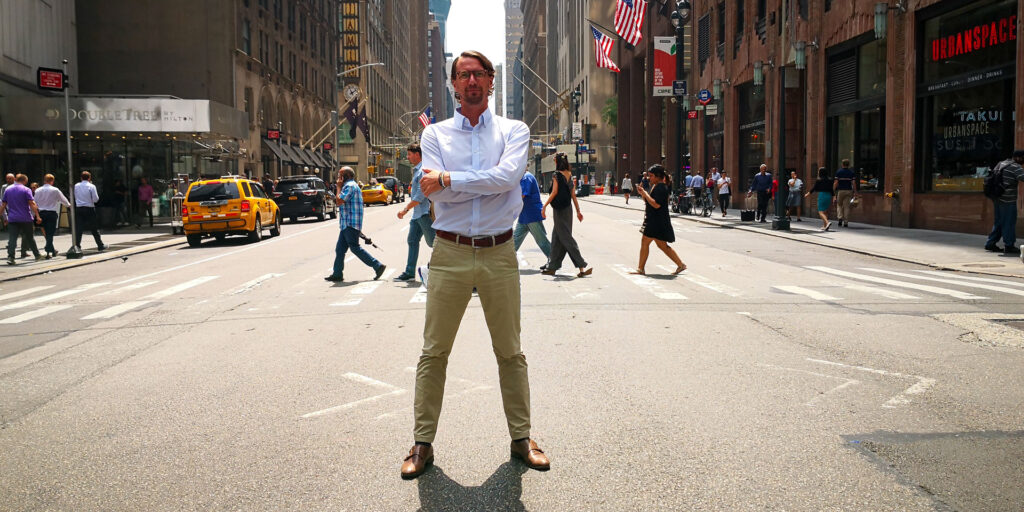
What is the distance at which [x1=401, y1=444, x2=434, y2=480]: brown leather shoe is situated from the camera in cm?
435

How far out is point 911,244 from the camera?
19594 mm

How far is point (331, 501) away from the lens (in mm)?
4055

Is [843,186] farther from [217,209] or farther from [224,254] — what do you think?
[217,209]

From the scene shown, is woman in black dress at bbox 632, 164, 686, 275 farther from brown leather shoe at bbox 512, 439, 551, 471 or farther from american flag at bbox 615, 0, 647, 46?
american flag at bbox 615, 0, 647, 46

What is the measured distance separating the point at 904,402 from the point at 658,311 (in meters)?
4.38

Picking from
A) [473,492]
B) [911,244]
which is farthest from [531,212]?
[911,244]

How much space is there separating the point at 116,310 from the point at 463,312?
27.4 ft

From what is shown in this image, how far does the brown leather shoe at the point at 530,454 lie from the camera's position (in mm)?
4453

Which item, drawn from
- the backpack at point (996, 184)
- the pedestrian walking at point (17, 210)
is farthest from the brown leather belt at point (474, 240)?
the pedestrian walking at point (17, 210)

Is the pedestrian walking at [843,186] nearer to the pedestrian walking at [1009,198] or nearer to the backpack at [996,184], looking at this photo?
the pedestrian walking at [1009,198]

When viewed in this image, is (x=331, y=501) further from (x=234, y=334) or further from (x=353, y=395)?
(x=234, y=334)

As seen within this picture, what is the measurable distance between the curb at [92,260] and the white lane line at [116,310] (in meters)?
→ 5.37

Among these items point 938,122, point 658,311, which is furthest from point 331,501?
point 938,122

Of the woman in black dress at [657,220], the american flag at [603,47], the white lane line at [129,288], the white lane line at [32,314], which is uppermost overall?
the american flag at [603,47]
